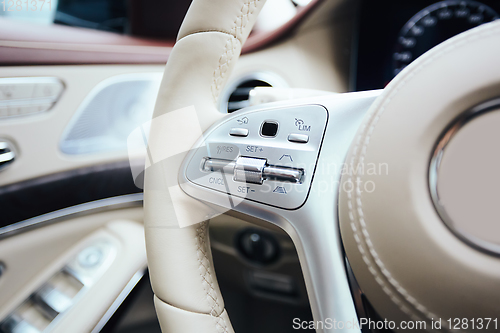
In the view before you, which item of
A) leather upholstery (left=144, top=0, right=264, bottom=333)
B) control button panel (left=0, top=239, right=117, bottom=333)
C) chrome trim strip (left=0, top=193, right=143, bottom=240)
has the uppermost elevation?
leather upholstery (left=144, top=0, right=264, bottom=333)

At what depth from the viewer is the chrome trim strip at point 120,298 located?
0.75 meters

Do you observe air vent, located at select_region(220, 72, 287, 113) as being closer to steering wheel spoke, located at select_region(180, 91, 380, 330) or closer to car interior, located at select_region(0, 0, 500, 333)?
car interior, located at select_region(0, 0, 500, 333)

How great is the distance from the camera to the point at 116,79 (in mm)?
951

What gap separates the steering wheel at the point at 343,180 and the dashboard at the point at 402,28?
641mm

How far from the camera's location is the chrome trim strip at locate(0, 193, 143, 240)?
86 centimetres

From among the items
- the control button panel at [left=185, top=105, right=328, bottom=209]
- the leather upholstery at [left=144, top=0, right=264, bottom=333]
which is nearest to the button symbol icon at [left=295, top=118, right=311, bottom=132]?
the control button panel at [left=185, top=105, right=328, bottom=209]

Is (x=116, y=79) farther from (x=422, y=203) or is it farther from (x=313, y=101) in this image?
(x=422, y=203)

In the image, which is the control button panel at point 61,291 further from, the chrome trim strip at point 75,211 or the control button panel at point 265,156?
the control button panel at point 265,156

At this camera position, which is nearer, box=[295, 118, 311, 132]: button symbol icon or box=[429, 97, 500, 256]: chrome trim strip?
box=[429, 97, 500, 256]: chrome trim strip

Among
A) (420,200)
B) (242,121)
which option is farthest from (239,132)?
(420,200)

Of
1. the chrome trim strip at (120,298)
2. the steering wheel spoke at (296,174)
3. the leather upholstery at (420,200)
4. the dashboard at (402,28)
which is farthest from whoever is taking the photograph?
the dashboard at (402,28)

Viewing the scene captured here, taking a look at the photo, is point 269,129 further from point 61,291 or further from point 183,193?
point 61,291

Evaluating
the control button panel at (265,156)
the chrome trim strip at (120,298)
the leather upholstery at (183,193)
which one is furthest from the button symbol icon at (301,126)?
the chrome trim strip at (120,298)

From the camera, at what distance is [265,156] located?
0.50m
